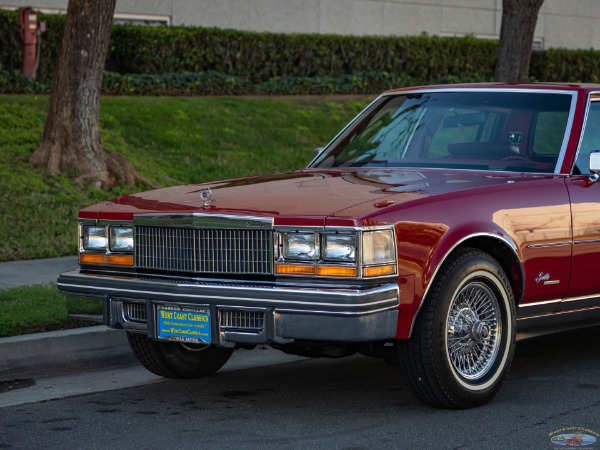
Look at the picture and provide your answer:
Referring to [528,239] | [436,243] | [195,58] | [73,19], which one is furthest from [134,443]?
[195,58]

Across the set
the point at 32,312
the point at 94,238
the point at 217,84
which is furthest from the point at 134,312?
the point at 217,84

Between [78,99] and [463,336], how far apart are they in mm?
8067

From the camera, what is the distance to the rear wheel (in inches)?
267

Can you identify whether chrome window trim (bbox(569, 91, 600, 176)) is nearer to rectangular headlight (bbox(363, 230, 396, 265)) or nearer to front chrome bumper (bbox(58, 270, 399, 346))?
rectangular headlight (bbox(363, 230, 396, 265))

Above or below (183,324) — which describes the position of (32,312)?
below

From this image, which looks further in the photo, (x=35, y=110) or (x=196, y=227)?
(x=35, y=110)

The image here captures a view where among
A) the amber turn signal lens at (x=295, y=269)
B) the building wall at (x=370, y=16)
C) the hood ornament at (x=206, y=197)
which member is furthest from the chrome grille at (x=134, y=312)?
the building wall at (x=370, y=16)

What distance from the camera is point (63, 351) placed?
741 cm

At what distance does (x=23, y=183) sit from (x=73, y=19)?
6.18ft

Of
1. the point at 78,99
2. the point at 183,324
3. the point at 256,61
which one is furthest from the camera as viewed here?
the point at 256,61

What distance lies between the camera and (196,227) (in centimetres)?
598

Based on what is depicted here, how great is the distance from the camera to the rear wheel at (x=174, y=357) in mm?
6770

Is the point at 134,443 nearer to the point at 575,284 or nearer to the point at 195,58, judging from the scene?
the point at 575,284

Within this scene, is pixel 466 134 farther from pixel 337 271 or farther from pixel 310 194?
pixel 337 271
